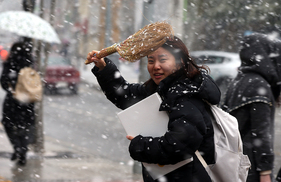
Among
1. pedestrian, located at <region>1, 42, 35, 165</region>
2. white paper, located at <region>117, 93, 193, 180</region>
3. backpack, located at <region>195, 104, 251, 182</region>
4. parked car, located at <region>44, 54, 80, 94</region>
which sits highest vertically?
white paper, located at <region>117, 93, 193, 180</region>

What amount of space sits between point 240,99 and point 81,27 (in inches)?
1372

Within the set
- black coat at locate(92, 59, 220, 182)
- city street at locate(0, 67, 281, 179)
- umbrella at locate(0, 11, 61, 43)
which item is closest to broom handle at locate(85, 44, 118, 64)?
black coat at locate(92, 59, 220, 182)

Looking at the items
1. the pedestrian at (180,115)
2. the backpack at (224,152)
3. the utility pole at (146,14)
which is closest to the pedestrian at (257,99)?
the backpack at (224,152)

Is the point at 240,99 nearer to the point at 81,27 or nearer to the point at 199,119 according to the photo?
the point at 199,119

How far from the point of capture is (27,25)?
6180 millimetres

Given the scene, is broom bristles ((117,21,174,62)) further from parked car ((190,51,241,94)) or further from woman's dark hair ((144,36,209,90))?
parked car ((190,51,241,94))

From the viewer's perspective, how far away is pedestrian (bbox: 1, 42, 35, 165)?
5.83m

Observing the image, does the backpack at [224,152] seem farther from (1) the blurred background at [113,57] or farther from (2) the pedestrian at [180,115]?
(1) the blurred background at [113,57]

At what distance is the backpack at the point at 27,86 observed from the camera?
19.0 ft

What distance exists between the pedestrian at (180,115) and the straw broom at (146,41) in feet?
0.15

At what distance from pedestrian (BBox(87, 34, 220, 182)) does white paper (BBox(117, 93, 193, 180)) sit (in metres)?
0.04

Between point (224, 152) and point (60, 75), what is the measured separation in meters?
15.5

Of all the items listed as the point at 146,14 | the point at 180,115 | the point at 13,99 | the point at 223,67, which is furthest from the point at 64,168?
the point at 223,67

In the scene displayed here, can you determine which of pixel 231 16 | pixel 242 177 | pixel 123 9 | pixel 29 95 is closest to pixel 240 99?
pixel 242 177
